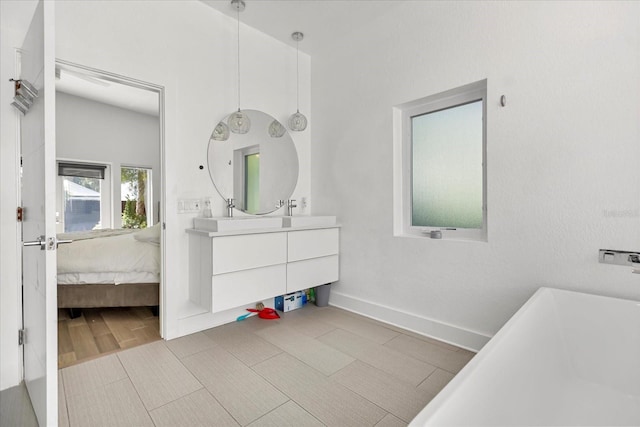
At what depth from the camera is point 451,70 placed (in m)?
2.40

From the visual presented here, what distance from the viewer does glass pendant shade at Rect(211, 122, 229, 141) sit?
110 inches

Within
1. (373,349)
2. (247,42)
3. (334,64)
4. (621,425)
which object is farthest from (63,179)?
(621,425)

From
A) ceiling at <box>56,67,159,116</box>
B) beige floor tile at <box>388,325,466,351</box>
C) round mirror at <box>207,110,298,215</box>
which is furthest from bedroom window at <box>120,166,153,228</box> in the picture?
beige floor tile at <box>388,325,466,351</box>

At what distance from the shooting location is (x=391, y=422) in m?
1.55

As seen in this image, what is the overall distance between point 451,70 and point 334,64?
135cm

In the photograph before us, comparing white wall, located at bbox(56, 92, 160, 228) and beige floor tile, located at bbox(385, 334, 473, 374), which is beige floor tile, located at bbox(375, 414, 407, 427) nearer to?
beige floor tile, located at bbox(385, 334, 473, 374)

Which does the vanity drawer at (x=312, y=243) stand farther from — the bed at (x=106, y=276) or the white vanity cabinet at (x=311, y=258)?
the bed at (x=106, y=276)

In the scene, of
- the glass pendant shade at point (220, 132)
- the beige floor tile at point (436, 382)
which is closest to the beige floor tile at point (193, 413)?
the beige floor tile at point (436, 382)

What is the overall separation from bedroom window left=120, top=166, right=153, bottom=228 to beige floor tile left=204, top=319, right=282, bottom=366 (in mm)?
2704

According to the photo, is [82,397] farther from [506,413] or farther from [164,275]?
[506,413]

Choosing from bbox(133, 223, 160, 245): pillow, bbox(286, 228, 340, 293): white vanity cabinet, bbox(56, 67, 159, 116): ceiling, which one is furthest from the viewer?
bbox(56, 67, 159, 116): ceiling

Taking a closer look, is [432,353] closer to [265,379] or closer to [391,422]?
[391,422]

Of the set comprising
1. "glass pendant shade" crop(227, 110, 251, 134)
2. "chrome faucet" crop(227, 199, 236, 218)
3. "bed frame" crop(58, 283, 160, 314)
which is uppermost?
"glass pendant shade" crop(227, 110, 251, 134)

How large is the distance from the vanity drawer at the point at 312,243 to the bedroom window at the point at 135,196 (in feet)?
9.41
